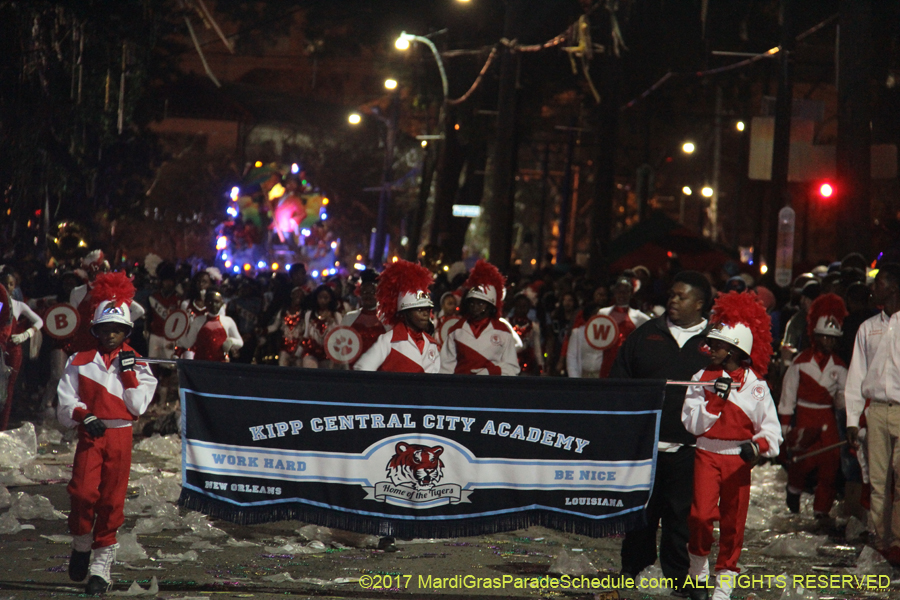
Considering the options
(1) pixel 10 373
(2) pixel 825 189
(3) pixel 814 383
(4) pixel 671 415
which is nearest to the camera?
(4) pixel 671 415

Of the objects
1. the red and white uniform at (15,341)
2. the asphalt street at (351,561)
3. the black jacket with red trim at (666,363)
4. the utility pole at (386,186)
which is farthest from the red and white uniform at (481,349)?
the utility pole at (386,186)

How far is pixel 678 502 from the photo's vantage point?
23.7ft

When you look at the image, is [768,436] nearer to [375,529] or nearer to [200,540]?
[375,529]

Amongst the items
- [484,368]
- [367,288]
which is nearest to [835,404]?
[484,368]

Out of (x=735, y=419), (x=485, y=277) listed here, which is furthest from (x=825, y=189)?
(x=735, y=419)

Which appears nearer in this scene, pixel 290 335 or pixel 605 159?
pixel 290 335

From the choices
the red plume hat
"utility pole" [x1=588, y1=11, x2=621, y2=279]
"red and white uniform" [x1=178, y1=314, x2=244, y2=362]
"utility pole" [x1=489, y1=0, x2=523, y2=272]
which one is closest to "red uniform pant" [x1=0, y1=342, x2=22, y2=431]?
"red and white uniform" [x1=178, y1=314, x2=244, y2=362]

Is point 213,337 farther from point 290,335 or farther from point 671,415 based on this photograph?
point 671,415

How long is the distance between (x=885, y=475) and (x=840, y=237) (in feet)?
30.7

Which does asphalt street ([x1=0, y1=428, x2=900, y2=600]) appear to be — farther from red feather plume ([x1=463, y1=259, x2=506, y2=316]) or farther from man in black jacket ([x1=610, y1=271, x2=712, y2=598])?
red feather plume ([x1=463, y1=259, x2=506, y2=316])

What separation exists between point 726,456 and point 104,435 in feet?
11.6

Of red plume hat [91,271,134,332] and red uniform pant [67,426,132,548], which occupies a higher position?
red plume hat [91,271,134,332]

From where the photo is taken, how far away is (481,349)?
10.2 meters

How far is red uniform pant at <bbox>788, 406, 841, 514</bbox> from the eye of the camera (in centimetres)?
1034
